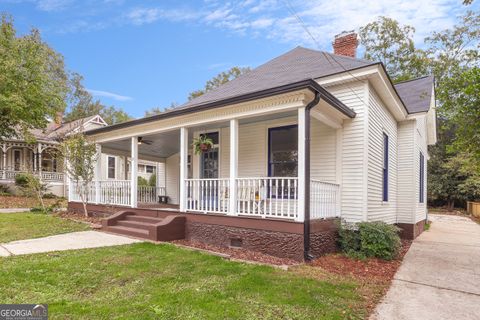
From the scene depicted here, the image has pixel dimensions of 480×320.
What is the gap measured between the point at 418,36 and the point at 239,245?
2518cm

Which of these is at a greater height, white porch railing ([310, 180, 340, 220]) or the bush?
white porch railing ([310, 180, 340, 220])

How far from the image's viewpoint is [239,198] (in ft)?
22.5

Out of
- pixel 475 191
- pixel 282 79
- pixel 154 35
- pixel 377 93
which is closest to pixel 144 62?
pixel 154 35

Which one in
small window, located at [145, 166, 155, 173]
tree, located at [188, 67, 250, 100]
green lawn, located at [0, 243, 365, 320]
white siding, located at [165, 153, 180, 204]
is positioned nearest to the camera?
green lawn, located at [0, 243, 365, 320]

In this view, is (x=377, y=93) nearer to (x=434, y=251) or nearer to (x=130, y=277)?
(x=434, y=251)

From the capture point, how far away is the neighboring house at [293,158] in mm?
6008

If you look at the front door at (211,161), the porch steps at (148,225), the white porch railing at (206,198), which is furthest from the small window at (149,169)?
the white porch railing at (206,198)

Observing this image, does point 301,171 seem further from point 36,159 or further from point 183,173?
point 36,159

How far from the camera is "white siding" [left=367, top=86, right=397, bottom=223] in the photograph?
24.7 feet

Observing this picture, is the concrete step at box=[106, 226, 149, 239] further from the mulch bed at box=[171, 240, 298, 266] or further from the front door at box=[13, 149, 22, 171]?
the front door at box=[13, 149, 22, 171]

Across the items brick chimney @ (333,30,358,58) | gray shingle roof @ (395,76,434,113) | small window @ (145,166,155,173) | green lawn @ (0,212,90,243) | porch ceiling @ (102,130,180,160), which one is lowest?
green lawn @ (0,212,90,243)

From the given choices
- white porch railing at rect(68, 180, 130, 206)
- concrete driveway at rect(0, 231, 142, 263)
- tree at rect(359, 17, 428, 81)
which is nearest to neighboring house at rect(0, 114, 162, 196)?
white porch railing at rect(68, 180, 130, 206)

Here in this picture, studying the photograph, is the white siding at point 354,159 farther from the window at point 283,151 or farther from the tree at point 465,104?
the tree at point 465,104

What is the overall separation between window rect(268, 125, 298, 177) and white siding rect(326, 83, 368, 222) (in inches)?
46.9
